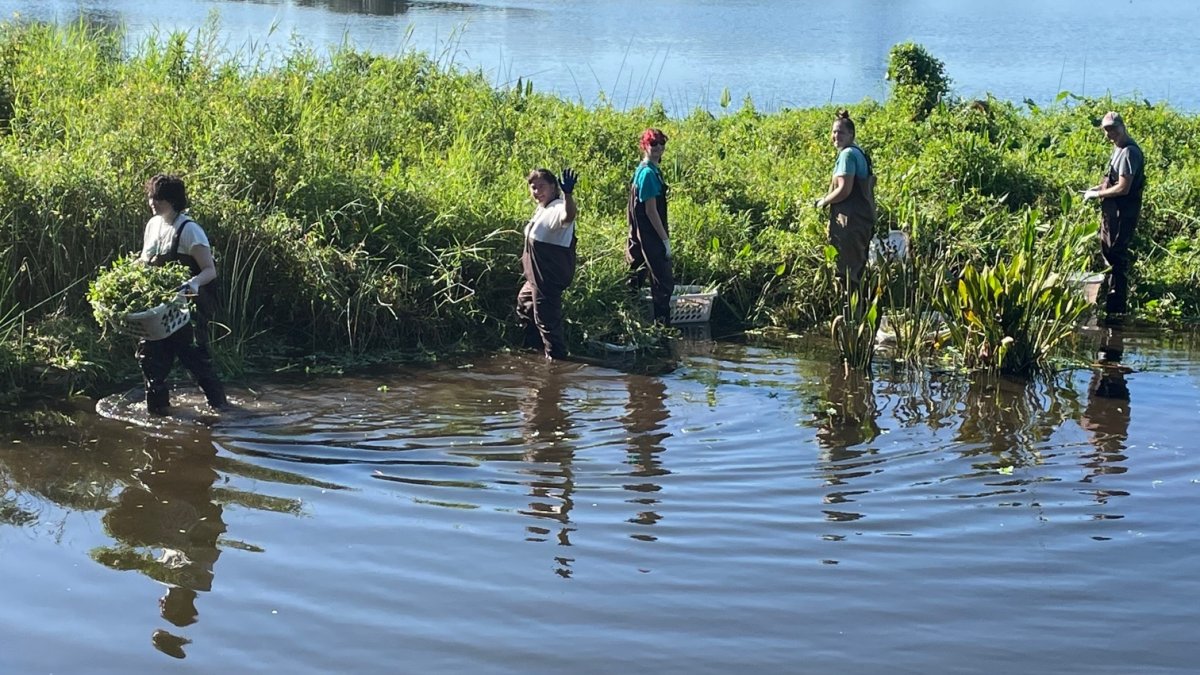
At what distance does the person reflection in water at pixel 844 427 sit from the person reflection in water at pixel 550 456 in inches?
51.3

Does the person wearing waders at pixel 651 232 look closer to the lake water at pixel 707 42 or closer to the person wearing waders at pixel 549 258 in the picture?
the person wearing waders at pixel 549 258

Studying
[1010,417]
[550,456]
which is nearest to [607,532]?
[550,456]

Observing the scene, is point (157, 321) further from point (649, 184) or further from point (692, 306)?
point (692, 306)

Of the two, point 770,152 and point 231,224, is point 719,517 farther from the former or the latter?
point 770,152

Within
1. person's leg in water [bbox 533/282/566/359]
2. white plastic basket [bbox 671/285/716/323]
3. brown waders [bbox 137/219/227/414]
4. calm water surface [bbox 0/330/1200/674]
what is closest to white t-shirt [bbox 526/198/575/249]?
person's leg in water [bbox 533/282/566/359]

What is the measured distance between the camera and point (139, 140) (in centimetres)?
952

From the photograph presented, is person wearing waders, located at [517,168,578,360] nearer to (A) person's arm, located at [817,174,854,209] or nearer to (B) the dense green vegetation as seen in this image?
(B) the dense green vegetation

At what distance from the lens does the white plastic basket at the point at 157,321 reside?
6.94 m

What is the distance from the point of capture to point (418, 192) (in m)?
9.74

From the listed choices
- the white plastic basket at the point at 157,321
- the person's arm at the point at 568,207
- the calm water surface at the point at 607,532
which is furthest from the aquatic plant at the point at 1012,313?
the white plastic basket at the point at 157,321

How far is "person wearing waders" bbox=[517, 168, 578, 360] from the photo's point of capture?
8820mm

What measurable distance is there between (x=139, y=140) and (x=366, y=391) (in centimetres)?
298

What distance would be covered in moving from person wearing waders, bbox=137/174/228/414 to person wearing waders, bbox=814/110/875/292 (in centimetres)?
444

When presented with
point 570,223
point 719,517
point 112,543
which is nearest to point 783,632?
point 719,517
